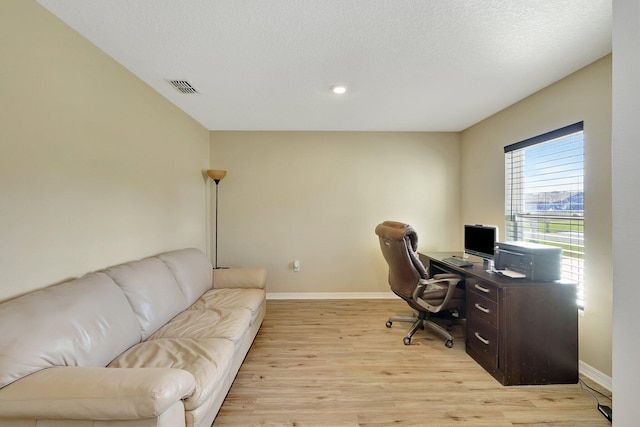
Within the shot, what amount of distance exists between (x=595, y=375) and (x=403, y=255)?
5.46 feet

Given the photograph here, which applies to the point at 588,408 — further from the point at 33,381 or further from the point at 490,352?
the point at 33,381

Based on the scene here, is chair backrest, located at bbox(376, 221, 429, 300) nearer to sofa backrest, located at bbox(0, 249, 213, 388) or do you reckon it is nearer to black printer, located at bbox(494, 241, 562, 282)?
black printer, located at bbox(494, 241, 562, 282)

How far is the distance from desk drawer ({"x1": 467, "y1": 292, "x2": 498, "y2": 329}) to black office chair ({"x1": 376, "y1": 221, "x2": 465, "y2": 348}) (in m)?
0.20

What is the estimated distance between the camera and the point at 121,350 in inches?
61.2

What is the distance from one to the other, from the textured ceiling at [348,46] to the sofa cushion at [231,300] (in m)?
2.03

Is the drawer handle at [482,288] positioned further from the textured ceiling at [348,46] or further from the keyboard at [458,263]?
the textured ceiling at [348,46]

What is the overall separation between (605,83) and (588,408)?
2318 mm

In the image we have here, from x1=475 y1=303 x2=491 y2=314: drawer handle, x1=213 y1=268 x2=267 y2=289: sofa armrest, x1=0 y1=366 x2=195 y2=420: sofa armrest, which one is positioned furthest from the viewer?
x1=213 y1=268 x2=267 y2=289: sofa armrest

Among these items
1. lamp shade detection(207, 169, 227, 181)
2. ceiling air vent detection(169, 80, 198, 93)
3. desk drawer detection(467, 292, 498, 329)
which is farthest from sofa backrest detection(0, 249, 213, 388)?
desk drawer detection(467, 292, 498, 329)

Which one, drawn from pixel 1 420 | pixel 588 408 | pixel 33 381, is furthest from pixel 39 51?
pixel 588 408

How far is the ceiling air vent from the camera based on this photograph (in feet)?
7.71

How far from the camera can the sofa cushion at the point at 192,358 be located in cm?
132

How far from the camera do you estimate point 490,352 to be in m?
2.10

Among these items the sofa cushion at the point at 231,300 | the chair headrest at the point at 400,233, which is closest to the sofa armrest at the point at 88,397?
the sofa cushion at the point at 231,300
